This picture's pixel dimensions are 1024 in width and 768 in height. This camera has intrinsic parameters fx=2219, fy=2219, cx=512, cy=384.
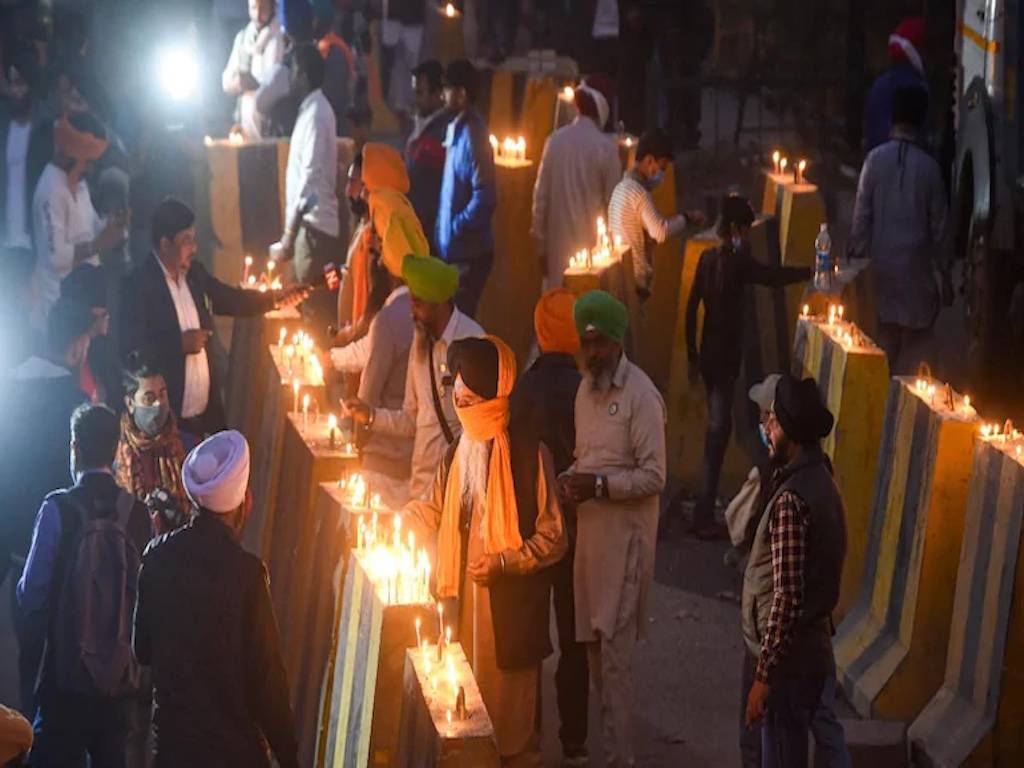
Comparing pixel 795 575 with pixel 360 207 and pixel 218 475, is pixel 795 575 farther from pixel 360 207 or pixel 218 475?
pixel 360 207

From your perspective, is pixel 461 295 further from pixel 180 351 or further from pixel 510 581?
pixel 510 581

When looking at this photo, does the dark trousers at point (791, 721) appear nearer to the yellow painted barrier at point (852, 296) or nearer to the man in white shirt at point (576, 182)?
the yellow painted barrier at point (852, 296)

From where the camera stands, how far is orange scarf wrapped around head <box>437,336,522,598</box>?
870cm

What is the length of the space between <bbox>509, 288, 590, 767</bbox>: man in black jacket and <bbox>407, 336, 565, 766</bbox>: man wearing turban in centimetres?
67

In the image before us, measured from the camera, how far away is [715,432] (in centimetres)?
1299

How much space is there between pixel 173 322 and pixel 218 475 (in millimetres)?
4005

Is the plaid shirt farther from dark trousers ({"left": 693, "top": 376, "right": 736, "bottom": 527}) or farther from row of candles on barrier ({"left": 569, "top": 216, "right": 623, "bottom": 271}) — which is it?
dark trousers ({"left": 693, "top": 376, "right": 736, "bottom": 527})

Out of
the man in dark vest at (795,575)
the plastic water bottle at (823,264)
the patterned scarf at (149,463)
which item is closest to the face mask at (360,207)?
the patterned scarf at (149,463)

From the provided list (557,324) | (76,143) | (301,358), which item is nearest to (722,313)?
(301,358)

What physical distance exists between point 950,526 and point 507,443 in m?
2.18

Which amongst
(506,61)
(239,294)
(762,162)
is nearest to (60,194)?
(239,294)

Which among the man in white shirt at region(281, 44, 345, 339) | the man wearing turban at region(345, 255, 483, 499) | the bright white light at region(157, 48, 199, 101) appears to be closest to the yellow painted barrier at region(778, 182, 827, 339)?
the man in white shirt at region(281, 44, 345, 339)

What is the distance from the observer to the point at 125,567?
871 cm

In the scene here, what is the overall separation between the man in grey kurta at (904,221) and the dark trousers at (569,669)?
205 inches
